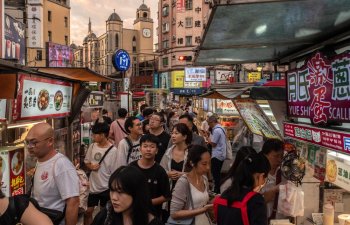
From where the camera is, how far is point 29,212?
2518mm

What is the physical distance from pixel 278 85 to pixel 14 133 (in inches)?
171

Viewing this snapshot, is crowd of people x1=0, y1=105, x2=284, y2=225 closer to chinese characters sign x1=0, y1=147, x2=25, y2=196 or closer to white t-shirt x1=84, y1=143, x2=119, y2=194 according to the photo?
white t-shirt x1=84, y1=143, x2=119, y2=194

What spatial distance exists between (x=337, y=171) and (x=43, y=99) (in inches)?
200

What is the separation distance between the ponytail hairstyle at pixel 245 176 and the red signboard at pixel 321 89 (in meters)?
1.03

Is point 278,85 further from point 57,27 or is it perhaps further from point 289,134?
point 57,27

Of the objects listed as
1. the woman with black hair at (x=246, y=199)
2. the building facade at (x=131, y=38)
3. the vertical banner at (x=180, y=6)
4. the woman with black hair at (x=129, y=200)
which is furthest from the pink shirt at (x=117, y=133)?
the building facade at (x=131, y=38)

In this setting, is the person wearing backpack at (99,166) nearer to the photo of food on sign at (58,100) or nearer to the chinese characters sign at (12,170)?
the chinese characters sign at (12,170)

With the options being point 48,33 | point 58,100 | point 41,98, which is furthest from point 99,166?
point 48,33

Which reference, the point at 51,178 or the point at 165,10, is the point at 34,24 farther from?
the point at 165,10

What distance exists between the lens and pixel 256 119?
7.06 meters

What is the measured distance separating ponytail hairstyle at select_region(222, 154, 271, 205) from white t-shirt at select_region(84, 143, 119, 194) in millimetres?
3105

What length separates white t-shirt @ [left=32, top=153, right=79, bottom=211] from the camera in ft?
12.1

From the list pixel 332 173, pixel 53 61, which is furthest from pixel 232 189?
pixel 53 61

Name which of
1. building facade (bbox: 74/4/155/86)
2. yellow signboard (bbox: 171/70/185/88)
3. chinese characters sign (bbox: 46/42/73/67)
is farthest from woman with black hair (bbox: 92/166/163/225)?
building facade (bbox: 74/4/155/86)
